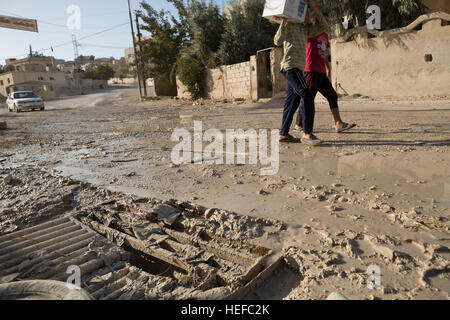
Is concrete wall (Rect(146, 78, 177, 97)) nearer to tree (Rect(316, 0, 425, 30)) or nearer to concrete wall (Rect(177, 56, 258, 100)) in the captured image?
concrete wall (Rect(177, 56, 258, 100))

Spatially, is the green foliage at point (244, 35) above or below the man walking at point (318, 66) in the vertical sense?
above

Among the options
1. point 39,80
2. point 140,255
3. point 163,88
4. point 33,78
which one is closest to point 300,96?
point 140,255

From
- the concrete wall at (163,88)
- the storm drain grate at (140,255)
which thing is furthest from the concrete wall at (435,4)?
the concrete wall at (163,88)

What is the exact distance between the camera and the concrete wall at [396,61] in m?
8.05

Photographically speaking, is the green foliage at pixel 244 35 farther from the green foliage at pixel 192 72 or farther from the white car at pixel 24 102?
the white car at pixel 24 102

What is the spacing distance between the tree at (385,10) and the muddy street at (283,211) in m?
7.48

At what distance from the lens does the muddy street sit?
1523 millimetres

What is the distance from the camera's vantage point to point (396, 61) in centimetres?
880

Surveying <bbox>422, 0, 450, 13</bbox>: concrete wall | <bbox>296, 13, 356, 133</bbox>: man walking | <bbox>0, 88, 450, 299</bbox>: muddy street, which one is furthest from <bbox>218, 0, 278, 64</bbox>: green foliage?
<bbox>0, 88, 450, 299</bbox>: muddy street

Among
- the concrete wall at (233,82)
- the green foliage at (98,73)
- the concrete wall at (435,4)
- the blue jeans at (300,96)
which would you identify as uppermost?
the green foliage at (98,73)

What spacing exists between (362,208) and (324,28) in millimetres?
2768

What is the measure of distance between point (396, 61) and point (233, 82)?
23.9 feet

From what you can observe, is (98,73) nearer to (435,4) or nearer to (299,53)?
(435,4)

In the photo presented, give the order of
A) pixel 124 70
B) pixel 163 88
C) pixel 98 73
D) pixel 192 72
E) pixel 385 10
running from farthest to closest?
pixel 124 70, pixel 98 73, pixel 163 88, pixel 192 72, pixel 385 10
